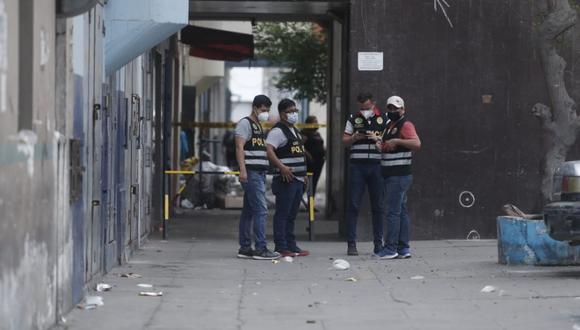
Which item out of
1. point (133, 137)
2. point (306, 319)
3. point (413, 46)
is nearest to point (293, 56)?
point (413, 46)

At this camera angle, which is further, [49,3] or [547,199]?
[547,199]

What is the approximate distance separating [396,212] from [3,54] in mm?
7311

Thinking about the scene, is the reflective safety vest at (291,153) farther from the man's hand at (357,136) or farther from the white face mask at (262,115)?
the man's hand at (357,136)

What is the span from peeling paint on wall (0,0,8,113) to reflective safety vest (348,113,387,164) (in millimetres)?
7369

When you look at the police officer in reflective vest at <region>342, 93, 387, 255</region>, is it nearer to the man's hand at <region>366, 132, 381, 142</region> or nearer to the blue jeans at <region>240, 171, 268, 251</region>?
the man's hand at <region>366, 132, 381, 142</region>

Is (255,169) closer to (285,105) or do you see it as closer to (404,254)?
(285,105)

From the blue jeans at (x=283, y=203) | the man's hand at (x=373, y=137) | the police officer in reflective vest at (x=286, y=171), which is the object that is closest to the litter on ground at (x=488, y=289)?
the man's hand at (x=373, y=137)

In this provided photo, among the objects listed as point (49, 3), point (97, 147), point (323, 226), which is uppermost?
point (49, 3)

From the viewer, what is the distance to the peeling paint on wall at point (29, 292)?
686cm

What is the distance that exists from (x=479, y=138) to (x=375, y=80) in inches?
61.1

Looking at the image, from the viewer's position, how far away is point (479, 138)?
15719mm

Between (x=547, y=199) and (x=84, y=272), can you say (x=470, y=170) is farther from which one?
(x=84, y=272)

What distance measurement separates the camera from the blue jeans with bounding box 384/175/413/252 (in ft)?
43.9

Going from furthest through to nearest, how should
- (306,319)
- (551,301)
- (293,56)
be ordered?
(293,56) → (551,301) → (306,319)
